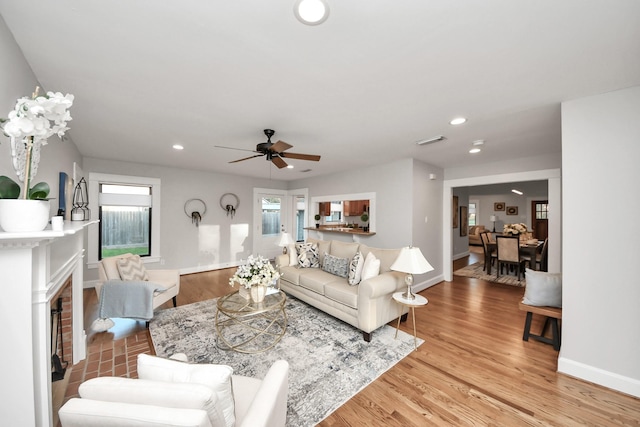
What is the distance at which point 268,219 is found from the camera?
6.86 metres

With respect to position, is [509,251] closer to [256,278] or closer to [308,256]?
[308,256]

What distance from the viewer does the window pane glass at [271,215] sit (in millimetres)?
6763

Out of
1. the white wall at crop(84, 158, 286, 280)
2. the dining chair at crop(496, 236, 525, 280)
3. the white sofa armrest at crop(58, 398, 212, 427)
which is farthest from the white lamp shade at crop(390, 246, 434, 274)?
the white wall at crop(84, 158, 286, 280)

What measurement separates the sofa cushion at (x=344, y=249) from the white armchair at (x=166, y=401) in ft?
8.53

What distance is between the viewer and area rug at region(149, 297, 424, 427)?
1.86 m

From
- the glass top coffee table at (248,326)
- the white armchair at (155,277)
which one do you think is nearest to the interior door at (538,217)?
the glass top coffee table at (248,326)

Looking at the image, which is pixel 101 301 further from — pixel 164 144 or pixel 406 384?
pixel 406 384

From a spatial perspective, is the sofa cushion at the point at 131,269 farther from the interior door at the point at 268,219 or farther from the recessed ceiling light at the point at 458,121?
the recessed ceiling light at the point at 458,121

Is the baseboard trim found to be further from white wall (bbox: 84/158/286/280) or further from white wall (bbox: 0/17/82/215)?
white wall (bbox: 84/158/286/280)

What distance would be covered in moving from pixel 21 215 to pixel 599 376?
3.96m

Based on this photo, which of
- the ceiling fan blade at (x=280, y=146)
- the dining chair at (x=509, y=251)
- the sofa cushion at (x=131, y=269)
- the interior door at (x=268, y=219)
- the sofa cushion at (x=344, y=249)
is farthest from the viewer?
the interior door at (x=268, y=219)

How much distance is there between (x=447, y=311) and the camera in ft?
11.5

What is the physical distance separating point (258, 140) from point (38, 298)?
254 cm

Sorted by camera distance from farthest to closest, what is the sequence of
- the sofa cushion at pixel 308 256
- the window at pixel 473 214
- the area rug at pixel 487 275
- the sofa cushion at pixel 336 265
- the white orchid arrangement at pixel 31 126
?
the window at pixel 473 214, the area rug at pixel 487 275, the sofa cushion at pixel 308 256, the sofa cushion at pixel 336 265, the white orchid arrangement at pixel 31 126
